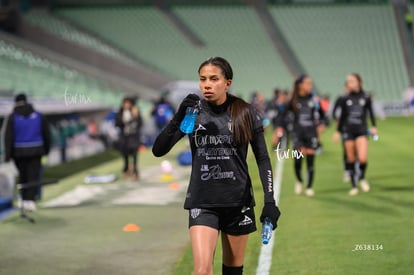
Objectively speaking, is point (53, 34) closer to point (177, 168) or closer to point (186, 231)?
point (177, 168)

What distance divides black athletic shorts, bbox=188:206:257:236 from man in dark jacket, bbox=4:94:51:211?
7583 millimetres

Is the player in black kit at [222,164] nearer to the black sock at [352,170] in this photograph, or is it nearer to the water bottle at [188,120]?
the water bottle at [188,120]

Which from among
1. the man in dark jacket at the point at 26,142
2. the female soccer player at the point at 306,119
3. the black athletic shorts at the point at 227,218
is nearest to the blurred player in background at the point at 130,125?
the man in dark jacket at the point at 26,142

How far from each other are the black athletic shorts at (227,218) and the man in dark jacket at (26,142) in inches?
299

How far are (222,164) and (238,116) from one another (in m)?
0.35

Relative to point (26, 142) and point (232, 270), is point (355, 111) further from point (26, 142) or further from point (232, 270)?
point (232, 270)

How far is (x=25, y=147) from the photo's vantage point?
1230 cm

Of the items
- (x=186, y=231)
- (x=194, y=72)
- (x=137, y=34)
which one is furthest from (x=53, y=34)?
(x=186, y=231)

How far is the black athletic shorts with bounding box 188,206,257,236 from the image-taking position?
16.5ft

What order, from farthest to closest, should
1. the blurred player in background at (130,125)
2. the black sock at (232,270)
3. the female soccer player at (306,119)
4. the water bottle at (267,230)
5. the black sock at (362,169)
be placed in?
the blurred player in background at (130,125) → the black sock at (362,169) → the female soccer player at (306,119) → the black sock at (232,270) → the water bottle at (267,230)

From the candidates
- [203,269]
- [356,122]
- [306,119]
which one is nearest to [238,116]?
[203,269]

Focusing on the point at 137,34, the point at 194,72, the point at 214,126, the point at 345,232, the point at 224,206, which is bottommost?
the point at 345,232

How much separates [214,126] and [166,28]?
141ft

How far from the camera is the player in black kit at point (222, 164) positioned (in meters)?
4.99
